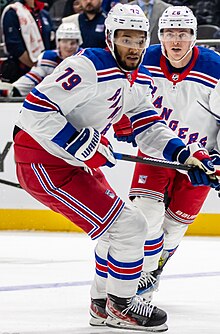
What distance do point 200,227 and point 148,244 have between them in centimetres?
207

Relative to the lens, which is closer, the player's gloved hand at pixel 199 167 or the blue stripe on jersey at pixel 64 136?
the blue stripe on jersey at pixel 64 136

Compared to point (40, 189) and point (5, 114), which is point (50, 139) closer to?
point (40, 189)

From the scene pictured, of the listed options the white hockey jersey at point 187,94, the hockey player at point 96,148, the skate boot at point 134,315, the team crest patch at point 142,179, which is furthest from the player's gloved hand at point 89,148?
the white hockey jersey at point 187,94

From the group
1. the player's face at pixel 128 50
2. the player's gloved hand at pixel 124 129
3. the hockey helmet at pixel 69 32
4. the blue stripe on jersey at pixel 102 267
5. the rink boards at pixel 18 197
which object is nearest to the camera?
the player's face at pixel 128 50

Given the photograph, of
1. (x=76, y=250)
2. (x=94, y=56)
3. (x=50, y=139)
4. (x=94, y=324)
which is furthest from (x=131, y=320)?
(x=76, y=250)

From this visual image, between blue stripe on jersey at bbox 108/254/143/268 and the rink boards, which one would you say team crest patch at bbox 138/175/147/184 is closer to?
blue stripe on jersey at bbox 108/254/143/268

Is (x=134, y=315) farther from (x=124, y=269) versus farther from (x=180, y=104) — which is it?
(x=180, y=104)

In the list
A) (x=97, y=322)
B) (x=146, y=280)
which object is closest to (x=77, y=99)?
(x=97, y=322)

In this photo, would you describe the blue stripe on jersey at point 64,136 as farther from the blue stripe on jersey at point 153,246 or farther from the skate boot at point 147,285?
the skate boot at point 147,285

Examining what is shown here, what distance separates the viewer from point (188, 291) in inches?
162

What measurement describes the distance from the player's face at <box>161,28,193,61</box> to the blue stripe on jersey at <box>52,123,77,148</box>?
2.85 feet

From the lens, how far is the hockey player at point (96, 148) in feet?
10.3

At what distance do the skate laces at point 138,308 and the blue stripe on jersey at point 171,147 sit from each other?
55 centimetres

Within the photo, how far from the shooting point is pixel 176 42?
383 centimetres
